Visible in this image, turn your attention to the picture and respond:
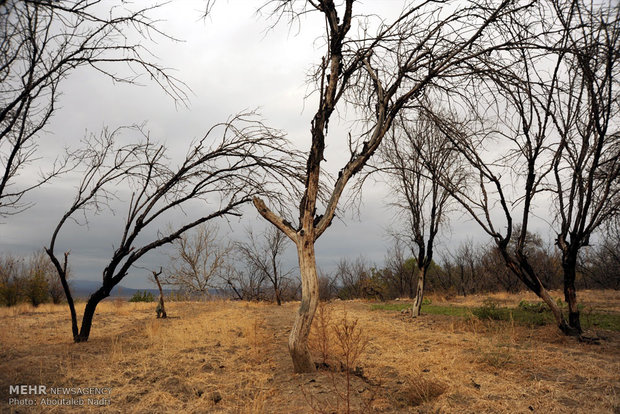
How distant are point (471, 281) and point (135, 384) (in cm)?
3994

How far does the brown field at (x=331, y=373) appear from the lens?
3.97 m

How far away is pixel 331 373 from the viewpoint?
4.88m

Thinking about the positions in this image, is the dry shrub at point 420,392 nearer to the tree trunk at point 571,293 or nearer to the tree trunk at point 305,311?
the tree trunk at point 305,311

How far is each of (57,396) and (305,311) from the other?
3333mm

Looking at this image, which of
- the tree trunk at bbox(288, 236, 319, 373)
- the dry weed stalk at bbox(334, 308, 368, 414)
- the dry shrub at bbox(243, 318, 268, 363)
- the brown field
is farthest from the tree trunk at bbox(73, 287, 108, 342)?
the dry weed stalk at bbox(334, 308, 368, 414)

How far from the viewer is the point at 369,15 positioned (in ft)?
17.7

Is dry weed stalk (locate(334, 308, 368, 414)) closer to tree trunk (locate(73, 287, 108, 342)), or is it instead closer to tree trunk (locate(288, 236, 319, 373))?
tree trunk (locate(288, 236, 319, 373))

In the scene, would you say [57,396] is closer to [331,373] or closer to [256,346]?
[331,373]

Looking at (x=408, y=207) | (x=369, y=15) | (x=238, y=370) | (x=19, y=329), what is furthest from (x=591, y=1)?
(x=19, y=329)

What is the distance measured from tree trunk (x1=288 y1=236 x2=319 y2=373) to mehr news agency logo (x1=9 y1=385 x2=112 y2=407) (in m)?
2.41

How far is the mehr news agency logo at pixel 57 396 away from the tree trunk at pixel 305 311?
2413mm

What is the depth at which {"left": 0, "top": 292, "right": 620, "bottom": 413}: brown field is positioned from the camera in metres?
3.97

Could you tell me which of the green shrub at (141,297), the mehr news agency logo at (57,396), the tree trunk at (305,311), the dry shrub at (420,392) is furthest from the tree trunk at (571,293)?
the green shrub at (141,297)

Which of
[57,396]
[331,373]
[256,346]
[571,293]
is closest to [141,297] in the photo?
[256,346]
